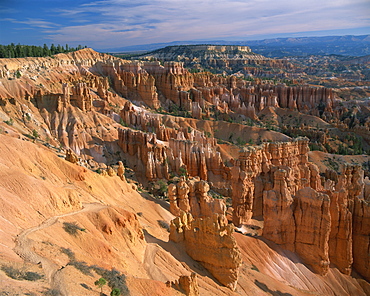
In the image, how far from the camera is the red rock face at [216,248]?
1898cm

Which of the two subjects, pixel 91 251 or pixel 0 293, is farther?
pixel 91 251

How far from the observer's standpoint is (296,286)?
938 inches

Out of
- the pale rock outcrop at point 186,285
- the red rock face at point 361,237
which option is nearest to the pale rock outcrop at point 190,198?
the red rock face at point 361,237

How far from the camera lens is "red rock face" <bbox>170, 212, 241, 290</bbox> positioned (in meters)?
19.0

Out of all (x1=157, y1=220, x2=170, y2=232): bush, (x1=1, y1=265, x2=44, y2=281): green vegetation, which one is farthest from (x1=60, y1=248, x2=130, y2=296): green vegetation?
(x1=157, y1=220, x2=170, y2=232): bush

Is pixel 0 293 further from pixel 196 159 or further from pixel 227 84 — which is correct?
pixel 227 84

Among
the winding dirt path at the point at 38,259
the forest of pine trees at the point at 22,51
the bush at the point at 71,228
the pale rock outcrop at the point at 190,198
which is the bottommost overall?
the pale rock outcrop at the point at 190,198

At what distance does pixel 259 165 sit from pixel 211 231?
1545cm

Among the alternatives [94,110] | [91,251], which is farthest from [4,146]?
[94,110]

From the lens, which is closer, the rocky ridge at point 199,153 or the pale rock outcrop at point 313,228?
the rocky ridge at point 199,153

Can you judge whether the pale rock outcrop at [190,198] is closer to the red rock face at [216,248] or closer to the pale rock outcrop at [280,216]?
the pale rock outcrop at [280,216]

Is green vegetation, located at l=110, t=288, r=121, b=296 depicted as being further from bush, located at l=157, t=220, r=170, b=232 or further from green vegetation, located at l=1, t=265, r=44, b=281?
bush, located at l=157, t=220, r=170, b=232

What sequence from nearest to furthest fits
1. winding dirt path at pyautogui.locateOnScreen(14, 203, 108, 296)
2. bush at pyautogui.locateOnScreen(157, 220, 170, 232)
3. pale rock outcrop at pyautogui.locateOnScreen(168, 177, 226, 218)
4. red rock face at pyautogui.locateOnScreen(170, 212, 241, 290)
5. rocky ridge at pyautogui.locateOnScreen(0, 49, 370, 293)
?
winding dirt path at pyautogui.locateOnScreen(14, 203, 108, 296), red rock face at pyautogui.locateOnScreen(170, 212, 241, 290), rocky ridge at pyautogui.locateOnScreen(0, 49, 370, 293), bush at pyautogui.locateOnScreen(157, 220, 170, 232), pale rock outcrop at pyautogui.locateOnScreen(168, 177, 226, 218)

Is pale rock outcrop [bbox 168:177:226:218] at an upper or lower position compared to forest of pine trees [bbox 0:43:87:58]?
lower
